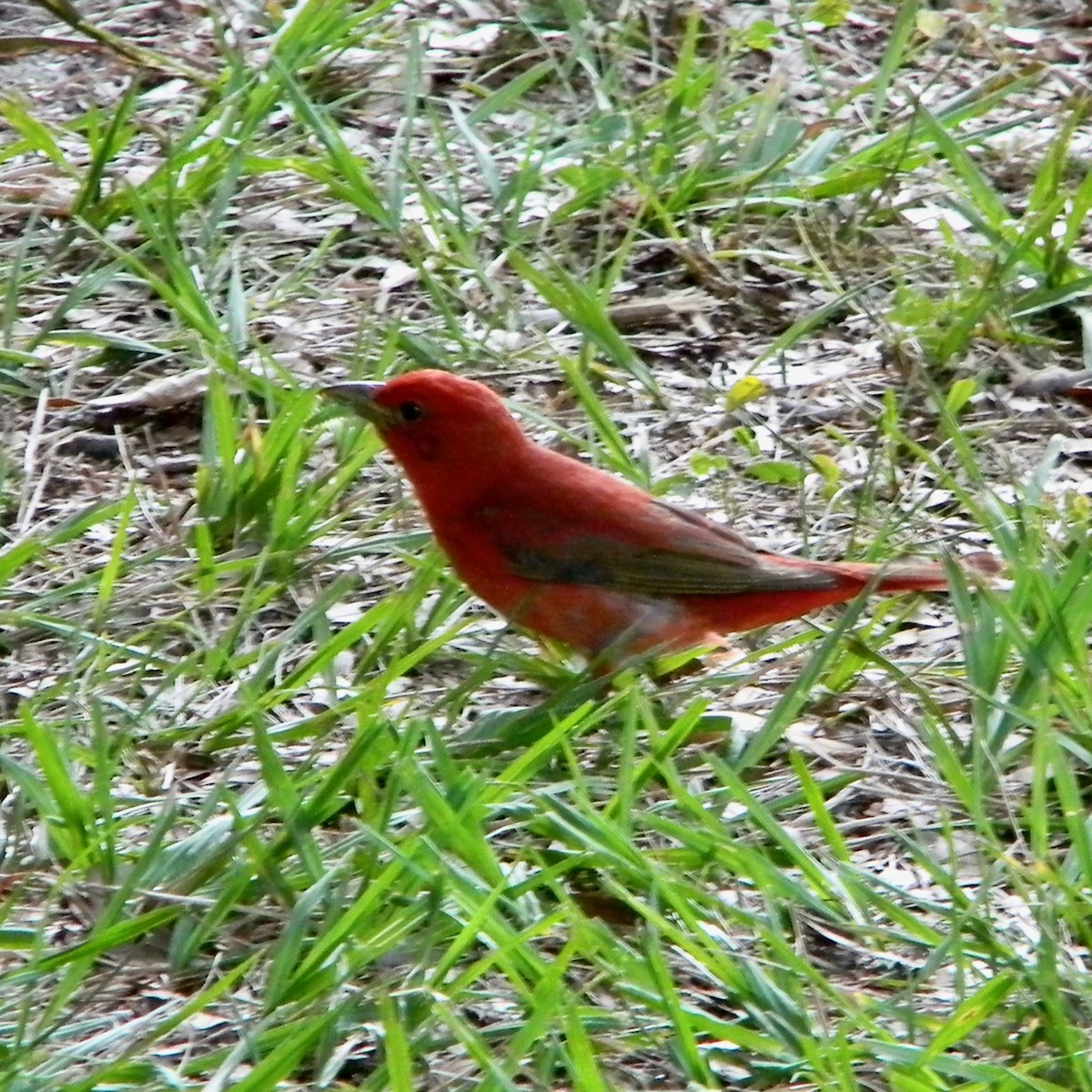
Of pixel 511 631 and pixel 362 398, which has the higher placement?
pixel 362 398

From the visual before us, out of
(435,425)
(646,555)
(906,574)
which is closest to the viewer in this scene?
(906,574)

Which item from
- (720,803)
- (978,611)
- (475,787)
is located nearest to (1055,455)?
(978,611)

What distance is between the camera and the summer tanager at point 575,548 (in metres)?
4.28

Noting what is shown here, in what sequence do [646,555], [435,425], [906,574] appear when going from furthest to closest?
1. [435,425]
2. [646,555]
3. [906,574]

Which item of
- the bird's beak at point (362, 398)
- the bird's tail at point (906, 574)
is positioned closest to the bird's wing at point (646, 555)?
the bird's tail at point (906, 574)

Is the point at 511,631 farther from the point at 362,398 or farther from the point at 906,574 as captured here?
the point at 906,574

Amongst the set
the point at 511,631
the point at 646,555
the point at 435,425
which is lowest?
the point at 511,631

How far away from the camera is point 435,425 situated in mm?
4535

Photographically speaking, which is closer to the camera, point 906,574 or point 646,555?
point 906,574

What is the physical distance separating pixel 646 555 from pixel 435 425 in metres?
0.56

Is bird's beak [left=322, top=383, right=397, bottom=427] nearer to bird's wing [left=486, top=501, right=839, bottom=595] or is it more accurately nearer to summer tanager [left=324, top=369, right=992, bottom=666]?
summer tanager [left=324, top=369, right=992, bottom=666]

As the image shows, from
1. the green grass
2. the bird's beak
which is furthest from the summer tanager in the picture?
the green grass

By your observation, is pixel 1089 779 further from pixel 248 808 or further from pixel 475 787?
pixel 248 808

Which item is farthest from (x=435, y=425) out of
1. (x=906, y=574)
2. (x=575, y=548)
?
(x=906, y=574)
